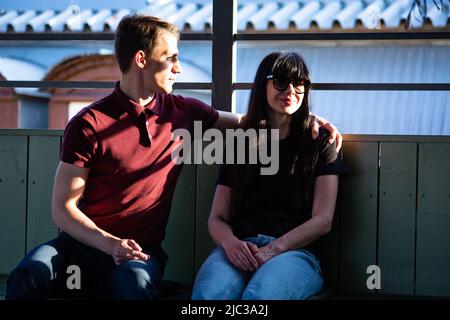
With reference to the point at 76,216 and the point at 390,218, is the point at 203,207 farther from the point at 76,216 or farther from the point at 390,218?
the point at 390,218

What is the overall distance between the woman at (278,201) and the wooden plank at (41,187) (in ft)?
2.41

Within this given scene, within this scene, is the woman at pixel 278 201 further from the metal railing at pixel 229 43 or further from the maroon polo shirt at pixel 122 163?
the metal railing at pixel 229 43

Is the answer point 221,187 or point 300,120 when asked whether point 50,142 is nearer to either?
point 221,187

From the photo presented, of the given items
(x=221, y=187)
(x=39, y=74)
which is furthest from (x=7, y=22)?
(x=221, y=187)

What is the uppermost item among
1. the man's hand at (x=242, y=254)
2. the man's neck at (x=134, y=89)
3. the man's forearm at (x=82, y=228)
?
the man's neck at (x=134, y=89)

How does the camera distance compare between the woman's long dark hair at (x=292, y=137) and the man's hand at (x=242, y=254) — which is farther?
the woman's long dark hair at (x=292, y=137)

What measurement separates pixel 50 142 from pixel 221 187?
0.78 meters

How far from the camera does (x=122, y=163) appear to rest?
249cm

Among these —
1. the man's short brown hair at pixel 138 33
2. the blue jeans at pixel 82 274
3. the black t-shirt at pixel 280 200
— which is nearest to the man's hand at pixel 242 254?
the black t-shirt at pixel 280 200

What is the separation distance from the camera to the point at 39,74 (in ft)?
33.0

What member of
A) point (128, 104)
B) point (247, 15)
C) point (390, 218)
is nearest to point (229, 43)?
point (128, 104)

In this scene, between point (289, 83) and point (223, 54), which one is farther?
point (223, 54)

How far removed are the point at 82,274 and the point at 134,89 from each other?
0.65m

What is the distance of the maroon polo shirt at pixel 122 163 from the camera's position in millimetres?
2453
